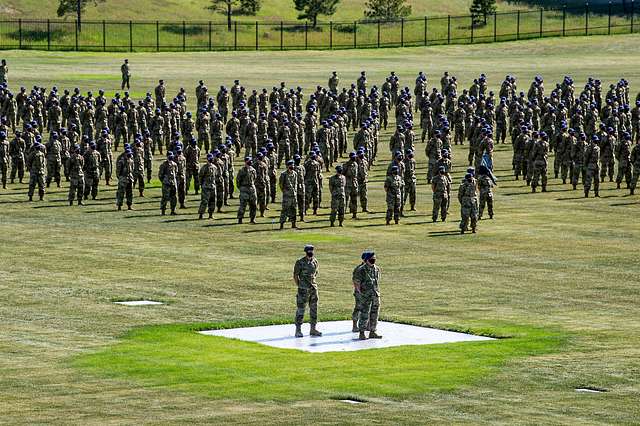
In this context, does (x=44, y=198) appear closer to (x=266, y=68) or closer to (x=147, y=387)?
(x=147, y=387)

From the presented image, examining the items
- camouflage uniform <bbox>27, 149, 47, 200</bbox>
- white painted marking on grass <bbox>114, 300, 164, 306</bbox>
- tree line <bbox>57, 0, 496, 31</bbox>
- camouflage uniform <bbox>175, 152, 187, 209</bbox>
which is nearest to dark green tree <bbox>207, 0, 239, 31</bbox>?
tree line <bbox>57, 0, 496, 31</bbox>

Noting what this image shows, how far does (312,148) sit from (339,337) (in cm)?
1972

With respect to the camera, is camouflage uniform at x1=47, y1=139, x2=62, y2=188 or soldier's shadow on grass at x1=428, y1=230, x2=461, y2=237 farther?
camouflage uniform at x1=47, y1=139, x2=62, y2=188

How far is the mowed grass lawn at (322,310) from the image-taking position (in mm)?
25770

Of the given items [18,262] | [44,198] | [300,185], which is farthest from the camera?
[44,198]

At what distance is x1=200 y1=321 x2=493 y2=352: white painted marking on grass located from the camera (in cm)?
3047

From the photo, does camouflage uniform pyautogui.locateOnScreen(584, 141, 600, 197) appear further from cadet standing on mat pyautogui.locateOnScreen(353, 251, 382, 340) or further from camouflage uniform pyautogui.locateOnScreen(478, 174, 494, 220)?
cadet standing on mat pyautogui.locateOnScreen(353, 251, 382, 340)

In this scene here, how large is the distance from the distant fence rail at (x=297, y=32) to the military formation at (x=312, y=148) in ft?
135

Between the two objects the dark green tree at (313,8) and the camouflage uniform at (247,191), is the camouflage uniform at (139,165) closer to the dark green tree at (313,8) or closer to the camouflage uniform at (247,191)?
the camouflage uniform at (247,191)

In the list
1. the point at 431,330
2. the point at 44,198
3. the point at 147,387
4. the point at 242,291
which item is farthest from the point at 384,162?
the point at 147,387

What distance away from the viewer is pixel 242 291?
36625 millimetres

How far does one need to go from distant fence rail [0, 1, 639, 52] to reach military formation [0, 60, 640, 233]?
135 ft

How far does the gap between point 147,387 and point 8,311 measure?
308 inches

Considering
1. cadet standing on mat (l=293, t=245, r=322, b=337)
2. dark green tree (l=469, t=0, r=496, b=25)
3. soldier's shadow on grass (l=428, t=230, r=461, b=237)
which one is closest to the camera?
cadet standing on mat (l=293, t=245, r=322, b=337)
